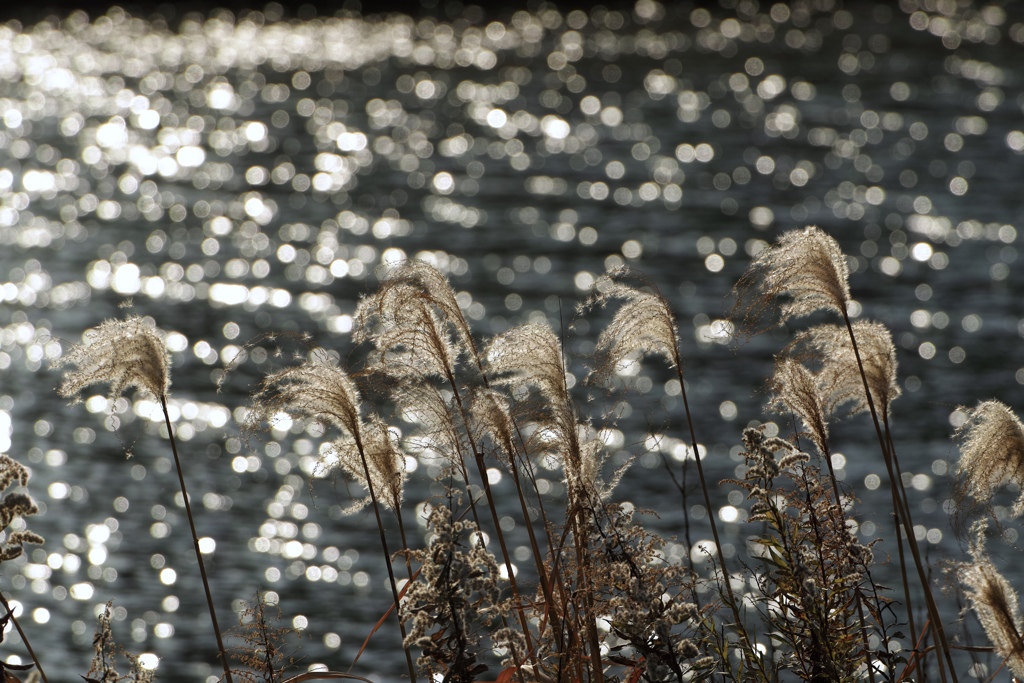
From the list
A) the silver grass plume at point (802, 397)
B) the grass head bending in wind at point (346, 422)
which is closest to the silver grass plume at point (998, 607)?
the silver grass plume at point (802, 397)

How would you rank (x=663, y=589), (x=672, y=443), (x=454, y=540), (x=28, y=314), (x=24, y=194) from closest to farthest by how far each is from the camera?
(x=454, y=540), (x=663, y=589), (x=672, y=443), (x=28, y=314), (x=24, y=194)

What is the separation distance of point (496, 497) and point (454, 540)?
14.6 metres

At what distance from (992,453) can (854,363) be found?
1.54 feet

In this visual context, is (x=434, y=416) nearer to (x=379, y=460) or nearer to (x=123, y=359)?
(x=379, y=460)

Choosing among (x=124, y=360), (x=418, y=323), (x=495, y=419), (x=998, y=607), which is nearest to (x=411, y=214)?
(x=124, y=360)

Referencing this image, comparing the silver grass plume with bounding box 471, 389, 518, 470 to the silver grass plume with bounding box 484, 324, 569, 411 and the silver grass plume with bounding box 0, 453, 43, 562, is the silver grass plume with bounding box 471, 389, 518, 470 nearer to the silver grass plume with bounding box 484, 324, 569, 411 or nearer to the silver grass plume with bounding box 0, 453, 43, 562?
the silver grass plume with bounding box 484, 324, 569, 411

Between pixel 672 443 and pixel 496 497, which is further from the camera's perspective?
pixel 672 443

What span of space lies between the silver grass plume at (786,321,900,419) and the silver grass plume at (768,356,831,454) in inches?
4.4

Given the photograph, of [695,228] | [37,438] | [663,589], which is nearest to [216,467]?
[37,438]

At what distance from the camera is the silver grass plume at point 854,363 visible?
328 centimetres

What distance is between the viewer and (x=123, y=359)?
316cm

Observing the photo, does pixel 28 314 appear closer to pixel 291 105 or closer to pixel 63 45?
pixel 291 105

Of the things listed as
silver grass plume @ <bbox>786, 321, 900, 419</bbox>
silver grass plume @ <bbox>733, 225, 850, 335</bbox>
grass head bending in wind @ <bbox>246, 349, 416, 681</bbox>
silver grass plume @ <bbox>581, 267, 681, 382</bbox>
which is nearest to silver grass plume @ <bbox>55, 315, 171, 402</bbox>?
grass head bending in wind @ <bbox>246, 349, 416, 681</bbox>

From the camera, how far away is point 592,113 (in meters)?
39.7
